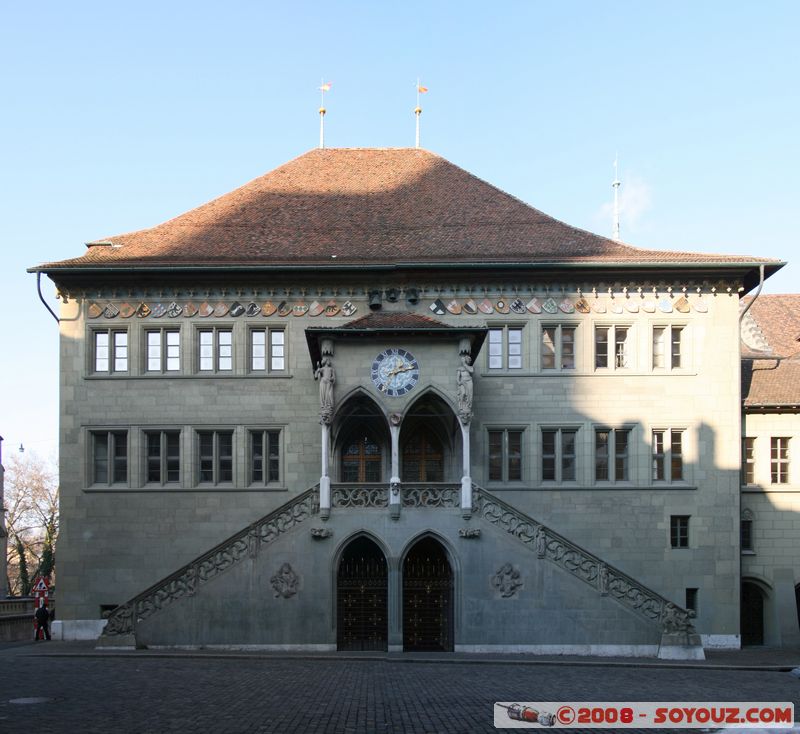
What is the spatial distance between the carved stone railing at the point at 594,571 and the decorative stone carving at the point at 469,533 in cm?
50

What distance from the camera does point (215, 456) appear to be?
3488 cm

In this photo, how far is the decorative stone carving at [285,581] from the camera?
98.0 feet

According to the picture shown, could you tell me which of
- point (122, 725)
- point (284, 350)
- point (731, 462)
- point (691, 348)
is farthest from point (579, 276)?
point (122, 725)

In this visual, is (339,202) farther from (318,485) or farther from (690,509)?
(690,509)

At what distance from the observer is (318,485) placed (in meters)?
30.5

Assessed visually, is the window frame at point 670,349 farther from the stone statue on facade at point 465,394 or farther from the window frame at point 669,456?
the stone statue on facade at point 465,394

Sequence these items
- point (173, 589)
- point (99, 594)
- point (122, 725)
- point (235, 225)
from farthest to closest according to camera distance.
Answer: point (235, 225) < point (99, 594) < point (173, 589) < point (122, 725)

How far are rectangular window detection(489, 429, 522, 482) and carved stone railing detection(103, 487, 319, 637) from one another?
6844 millimetres

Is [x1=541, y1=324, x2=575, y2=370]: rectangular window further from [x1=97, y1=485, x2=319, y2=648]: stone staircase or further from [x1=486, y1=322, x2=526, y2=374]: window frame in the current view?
[x1=97, y1=485, x2=319, y2=648]: stone staircase

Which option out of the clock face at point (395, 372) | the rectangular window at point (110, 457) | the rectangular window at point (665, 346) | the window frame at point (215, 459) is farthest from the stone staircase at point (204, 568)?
the rectangular window at point (665, 346)

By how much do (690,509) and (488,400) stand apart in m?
7.16

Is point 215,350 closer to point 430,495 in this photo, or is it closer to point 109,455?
point 109,455

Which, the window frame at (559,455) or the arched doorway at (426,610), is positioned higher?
the window frame at (559,455)

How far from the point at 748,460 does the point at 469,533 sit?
36.9 ft
